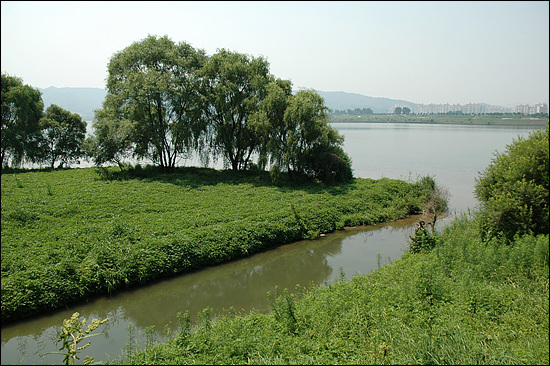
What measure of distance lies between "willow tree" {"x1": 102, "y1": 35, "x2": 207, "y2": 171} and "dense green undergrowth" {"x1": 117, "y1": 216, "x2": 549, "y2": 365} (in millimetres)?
16425

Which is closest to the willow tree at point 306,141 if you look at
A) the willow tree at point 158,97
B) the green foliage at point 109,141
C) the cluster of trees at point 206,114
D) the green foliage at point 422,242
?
the cluster of trees at point 206,114

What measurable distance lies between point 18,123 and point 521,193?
2429 centimetres

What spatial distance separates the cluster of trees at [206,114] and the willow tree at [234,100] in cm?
7

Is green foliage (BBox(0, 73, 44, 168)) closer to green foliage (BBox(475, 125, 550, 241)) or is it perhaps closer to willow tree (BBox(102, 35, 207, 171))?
willow tree (BBox(102, 35, 207, 171))

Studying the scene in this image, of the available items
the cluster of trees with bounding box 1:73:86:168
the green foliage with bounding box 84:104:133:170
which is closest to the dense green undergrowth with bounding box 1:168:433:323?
the green foliage with bounding box 84:104:133:170

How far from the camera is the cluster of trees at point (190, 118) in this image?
21.6 meters

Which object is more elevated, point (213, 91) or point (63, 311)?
point (213, 91)

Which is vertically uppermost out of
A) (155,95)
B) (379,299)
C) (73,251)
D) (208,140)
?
(155,95)

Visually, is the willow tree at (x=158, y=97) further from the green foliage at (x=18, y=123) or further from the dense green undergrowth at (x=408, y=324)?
the dense green undergrowth at (x=408, y=324)

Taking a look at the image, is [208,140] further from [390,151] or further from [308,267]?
[390,151]

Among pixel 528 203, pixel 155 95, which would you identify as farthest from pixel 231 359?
pixel 155 95

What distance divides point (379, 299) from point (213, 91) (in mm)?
19282

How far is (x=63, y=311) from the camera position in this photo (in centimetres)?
972

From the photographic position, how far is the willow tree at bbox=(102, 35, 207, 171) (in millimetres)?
21812
